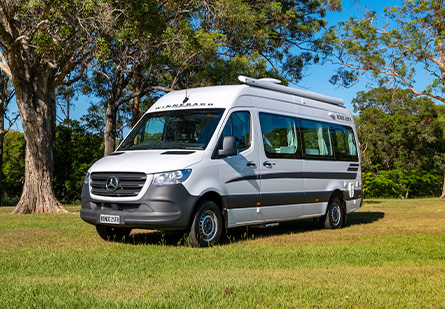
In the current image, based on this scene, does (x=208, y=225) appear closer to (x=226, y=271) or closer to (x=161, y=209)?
(x=161, y=209)

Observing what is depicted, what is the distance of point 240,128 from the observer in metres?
9.56

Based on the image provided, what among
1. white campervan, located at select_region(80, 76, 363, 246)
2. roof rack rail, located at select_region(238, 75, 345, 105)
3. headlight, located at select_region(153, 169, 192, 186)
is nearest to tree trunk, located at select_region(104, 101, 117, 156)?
roof rack rail, located at select_region(238, 75, 345, 105)

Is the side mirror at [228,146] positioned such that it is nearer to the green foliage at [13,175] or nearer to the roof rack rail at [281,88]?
→ the roof rack rail at [281,88]

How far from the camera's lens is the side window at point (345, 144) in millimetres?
12855

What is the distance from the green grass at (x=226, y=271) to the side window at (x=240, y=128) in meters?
1.71

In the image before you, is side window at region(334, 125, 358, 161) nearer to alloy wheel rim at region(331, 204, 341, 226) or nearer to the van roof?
alloy wheel rim at region(331, 204, 341, 226)

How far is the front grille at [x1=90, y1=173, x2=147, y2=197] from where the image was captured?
27.3ft

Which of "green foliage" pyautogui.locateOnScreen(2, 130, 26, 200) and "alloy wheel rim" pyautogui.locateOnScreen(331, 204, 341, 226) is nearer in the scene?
"alloy wheel rim" pyautogui.locateOnScreen(331, 204, 341, 226)

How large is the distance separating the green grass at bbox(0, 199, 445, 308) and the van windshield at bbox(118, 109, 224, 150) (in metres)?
1.65

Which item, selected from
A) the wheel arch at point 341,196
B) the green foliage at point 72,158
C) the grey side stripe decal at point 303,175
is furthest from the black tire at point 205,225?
the green foliage at point 72,158

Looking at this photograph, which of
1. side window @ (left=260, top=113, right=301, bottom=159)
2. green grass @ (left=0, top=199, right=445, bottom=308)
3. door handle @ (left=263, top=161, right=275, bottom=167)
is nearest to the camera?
green grass @ (left=0, top=199, right=445, bottom=308)

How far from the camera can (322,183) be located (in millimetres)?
11891

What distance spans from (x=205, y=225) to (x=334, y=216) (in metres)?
4.70

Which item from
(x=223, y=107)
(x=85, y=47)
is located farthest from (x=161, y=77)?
(x=223, y=107)
